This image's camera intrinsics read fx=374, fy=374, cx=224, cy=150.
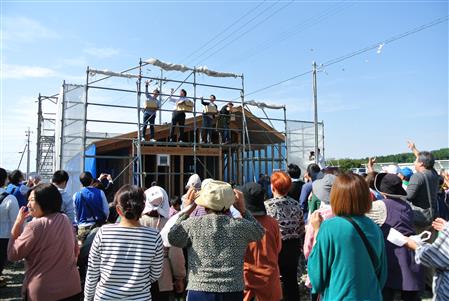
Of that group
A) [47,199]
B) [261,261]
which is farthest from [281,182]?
[47,199]

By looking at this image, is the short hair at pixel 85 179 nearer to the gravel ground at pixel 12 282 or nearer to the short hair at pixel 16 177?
the gravel ground at pixel 12 282

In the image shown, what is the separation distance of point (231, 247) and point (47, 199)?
1446 mm

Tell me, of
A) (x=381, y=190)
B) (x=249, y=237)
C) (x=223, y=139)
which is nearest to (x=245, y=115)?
(x=223, y=139)

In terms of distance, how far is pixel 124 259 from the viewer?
7.95ft

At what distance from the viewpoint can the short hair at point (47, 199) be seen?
9.21 feet

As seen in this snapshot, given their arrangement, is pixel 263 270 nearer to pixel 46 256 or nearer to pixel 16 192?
pixel 46 256

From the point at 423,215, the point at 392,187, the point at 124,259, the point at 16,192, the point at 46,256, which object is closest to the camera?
the point at 124,259

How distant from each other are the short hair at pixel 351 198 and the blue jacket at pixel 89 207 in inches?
135

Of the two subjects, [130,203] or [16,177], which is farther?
[16,177]

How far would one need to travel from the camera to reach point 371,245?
2.09 m

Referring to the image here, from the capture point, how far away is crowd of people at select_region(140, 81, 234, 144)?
32.6 ft

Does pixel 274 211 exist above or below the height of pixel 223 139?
below

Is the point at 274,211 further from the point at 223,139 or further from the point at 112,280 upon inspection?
the point at 223,139

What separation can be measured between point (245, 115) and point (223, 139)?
3.47ft
